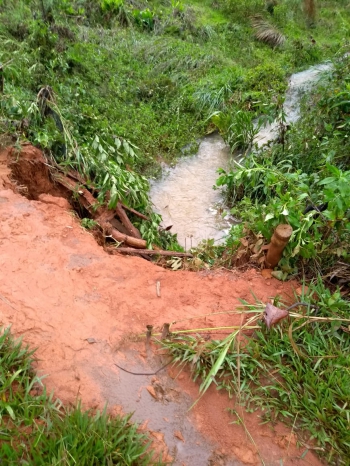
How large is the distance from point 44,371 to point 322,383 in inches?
65.2

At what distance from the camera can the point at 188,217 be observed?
6.03 metres

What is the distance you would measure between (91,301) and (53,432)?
1022mm

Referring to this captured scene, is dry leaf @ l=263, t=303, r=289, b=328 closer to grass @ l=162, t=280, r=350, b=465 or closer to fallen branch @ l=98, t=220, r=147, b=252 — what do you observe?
grass @ l=162, t=280, r=350, b=465

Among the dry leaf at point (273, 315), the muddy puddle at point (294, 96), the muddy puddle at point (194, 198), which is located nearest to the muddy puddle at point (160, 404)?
the dry leaf at point (273, 315)

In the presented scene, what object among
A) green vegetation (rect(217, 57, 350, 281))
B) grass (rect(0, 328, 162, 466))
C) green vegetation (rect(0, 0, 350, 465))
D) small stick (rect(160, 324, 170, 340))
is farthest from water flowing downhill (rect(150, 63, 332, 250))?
grass (rect(0, 328, 162, 466))

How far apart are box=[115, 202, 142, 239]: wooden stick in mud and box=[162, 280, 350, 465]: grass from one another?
2.11m

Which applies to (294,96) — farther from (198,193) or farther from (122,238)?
(122,238)

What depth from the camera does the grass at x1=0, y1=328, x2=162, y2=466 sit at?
6.40 ft

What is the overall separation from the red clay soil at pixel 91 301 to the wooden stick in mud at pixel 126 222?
810 mm

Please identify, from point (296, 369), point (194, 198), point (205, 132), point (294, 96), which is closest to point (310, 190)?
point (296, 369)

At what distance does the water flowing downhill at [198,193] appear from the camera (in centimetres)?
580

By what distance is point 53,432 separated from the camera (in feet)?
6.72

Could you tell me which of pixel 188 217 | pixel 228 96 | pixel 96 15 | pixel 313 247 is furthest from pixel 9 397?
pixel 96 15

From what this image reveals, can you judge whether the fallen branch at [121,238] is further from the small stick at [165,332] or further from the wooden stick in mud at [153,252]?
the small stick at [165,332]
